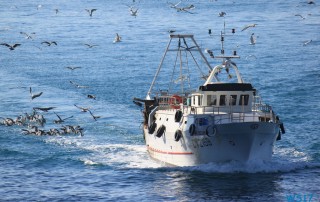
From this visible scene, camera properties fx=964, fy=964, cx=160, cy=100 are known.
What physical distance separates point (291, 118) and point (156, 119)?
21.1 m

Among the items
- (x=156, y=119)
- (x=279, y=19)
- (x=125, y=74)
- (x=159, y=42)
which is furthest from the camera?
(x=279, y=19)

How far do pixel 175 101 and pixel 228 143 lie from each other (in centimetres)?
1068

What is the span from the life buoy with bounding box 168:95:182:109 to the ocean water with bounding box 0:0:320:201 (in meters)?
5.42

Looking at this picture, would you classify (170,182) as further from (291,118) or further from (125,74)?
(125,74)

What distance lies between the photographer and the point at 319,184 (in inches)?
2931

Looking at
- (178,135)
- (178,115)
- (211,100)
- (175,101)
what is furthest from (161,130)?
(211,100)

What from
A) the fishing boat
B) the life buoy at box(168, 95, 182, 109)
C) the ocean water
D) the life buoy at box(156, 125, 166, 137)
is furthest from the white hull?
the life buoy at box(168, 95, 182, 109)

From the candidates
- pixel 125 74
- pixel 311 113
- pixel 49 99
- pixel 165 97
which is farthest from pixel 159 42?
pixel 165 97

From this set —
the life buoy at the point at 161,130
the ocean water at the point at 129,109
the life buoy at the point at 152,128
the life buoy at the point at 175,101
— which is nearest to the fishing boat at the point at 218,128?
the life buoy at the point at 161,130

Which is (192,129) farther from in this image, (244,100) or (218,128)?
(244,100)

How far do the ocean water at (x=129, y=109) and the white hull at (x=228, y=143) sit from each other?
0.83 m

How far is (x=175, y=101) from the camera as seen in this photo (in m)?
87.1

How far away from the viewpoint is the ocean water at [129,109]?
7475cm

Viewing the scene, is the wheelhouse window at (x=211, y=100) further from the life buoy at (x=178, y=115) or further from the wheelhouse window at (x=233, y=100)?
the life buoy at (x=178, y=115)
